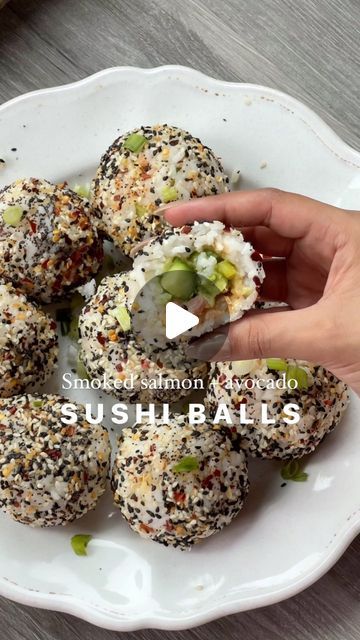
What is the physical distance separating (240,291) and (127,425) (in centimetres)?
81

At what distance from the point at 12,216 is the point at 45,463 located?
27.7 inches

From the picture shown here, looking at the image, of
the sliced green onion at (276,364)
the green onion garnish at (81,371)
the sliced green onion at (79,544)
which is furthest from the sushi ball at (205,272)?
the sliced green onion at (79,544)

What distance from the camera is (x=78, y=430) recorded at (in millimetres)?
2168

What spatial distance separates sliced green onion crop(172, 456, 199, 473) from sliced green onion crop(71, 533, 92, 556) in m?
0.42

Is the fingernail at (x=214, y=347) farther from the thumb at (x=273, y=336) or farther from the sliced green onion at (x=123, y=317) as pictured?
the sliced green onion at (x=123, y=317)

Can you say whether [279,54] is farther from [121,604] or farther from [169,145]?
[121,604]

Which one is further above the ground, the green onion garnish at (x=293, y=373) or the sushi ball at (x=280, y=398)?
the green onion garnish at (x=293, y=373)

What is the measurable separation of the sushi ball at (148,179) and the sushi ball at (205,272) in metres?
0.42

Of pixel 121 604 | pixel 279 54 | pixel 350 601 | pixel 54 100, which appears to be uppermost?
pixel 279 54

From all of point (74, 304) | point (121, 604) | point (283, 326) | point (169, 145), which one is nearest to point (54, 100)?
point (169, 145)

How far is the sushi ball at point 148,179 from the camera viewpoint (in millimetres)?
2176

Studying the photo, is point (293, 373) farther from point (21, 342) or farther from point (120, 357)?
point (21, 342)

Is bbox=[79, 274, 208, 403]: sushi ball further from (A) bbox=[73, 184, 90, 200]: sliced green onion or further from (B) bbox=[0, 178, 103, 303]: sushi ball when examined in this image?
(A) bbox=[73, 184, 90, 200]: sliced green onion

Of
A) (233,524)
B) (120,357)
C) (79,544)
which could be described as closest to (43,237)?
(120,357)
